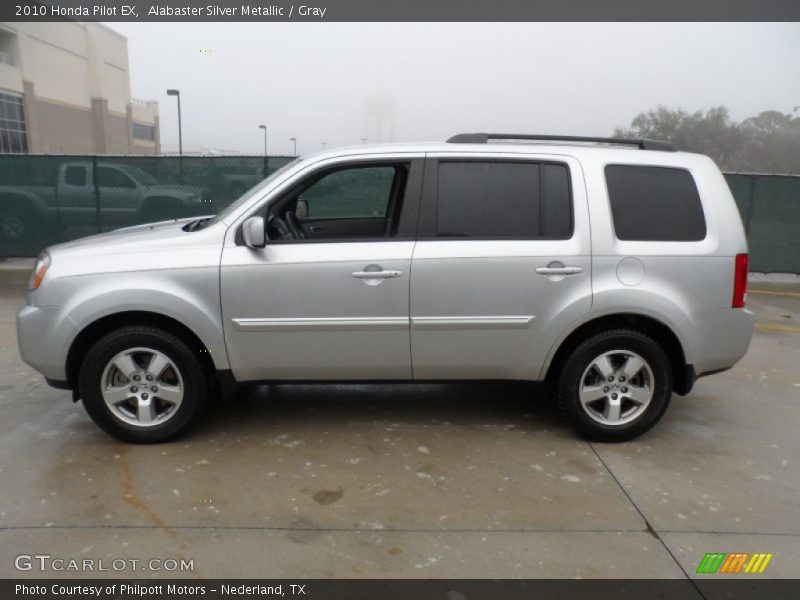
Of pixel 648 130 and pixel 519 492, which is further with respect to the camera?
pixel 648 130

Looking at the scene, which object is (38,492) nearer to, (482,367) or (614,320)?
(482,367)

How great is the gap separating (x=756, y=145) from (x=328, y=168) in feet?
154

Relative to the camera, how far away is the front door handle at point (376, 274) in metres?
3.92

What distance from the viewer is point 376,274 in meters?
3.92

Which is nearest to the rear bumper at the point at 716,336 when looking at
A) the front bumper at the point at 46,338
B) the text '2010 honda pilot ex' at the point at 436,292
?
the text '2010 honda pilot ex' at the point at 436,292

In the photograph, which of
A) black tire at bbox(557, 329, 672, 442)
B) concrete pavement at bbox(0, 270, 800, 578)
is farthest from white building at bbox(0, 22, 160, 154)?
black tire at bbox(557, 329, 672, 442)

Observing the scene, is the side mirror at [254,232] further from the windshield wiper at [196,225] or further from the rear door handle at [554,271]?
the rear door handle at [554,271]

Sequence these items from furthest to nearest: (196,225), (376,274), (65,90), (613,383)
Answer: (65,90), (196,225), (613,383), (376,274)

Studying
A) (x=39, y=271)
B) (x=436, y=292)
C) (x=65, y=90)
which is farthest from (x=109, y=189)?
(x=65, y=90)

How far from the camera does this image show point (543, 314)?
4.02m

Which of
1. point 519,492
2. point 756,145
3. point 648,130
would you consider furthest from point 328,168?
point 756,145

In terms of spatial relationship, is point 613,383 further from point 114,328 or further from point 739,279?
point 114,328
